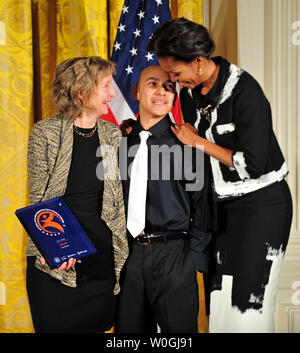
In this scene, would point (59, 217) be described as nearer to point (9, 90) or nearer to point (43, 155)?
point (43, 155)

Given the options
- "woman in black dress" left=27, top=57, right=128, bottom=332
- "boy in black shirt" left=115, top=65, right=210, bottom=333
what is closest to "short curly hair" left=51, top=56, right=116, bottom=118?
"woman in black dress" left=27, top=57, right=128, bottom=332

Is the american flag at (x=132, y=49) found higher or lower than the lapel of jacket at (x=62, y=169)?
higher

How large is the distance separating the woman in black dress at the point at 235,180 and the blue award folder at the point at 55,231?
1.56ft

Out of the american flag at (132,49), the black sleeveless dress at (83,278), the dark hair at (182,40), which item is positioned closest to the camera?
the dark hair at (182,40)

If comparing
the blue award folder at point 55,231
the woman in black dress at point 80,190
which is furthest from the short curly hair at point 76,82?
the blue award folder at point 55,231

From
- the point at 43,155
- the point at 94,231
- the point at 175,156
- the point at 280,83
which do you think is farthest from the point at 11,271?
the point at 280,83

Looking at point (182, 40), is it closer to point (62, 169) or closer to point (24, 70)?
point (62, 169)

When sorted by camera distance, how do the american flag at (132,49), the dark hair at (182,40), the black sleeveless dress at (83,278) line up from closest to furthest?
the dark hair at (182,40) < the black sleeveless dress at (83,278) < the american flag at (132,49)

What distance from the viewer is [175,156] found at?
4.50ft

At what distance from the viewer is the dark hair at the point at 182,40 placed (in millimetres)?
1248

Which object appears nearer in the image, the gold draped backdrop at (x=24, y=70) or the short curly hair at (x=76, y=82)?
the short curly hair at (x=76, y=82)

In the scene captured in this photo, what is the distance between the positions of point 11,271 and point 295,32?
1.64 metres

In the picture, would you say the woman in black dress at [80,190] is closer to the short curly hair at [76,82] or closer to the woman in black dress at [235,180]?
the short curly hair at [76,82]

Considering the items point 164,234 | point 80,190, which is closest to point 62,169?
point 80,190
